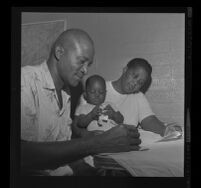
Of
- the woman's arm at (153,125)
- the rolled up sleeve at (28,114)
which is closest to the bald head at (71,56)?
the rolled up sleeve at (28,114)

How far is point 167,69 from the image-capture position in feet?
9.74

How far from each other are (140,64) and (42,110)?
841 millimetres

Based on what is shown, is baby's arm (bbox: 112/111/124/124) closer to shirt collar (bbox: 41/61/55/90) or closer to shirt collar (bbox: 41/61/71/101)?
shirt collar (bbox: 41/61/71/101)

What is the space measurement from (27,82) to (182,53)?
123cm

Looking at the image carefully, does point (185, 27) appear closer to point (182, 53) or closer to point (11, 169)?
point (182, 53)

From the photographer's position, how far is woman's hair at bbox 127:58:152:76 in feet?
9.72


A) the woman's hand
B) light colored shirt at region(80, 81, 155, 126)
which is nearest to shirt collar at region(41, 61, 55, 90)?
light colored shirt at region(80, 81, 155, 126)

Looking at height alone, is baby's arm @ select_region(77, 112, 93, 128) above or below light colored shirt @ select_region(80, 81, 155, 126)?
below

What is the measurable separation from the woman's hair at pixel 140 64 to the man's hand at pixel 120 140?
0.46m

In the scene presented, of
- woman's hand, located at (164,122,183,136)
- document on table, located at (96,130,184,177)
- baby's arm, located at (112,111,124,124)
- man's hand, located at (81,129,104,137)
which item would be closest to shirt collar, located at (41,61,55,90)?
man's hand, located at (81,129,104,137)

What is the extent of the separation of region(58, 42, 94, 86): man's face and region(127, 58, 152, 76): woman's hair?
306 mm

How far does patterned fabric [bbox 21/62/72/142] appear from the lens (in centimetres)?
296

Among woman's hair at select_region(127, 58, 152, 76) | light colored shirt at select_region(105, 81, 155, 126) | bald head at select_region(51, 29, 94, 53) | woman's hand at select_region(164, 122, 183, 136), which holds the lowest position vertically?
woman's hand at select_region(164, 122, 183, 136)

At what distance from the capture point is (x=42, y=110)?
296cm
